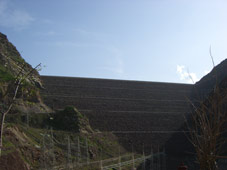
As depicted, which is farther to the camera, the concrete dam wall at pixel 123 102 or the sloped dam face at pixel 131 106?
the concrete dam wall at pixel 123 102

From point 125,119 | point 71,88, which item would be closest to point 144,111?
point 125,119

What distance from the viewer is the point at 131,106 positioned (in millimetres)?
37375

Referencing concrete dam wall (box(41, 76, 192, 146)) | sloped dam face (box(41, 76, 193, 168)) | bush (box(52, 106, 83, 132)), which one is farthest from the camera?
concrete dam wall (box(41, 76, 192, 146))

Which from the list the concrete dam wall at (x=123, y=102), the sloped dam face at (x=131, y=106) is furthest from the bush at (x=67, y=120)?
the sloped dam face at (x=131, y=106)

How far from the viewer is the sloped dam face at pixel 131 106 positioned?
29516 millimetres

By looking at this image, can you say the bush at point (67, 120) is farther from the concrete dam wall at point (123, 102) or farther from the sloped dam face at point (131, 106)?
the sloped dam face at point (131, 106)

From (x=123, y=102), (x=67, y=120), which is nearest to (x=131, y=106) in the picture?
(x=123, y=102)

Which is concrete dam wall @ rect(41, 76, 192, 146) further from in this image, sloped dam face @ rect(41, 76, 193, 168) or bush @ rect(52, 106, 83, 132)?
bush @ rect(52, 106, 83, 132)

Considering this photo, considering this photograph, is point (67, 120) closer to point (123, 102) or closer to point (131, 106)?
point (131, 106)

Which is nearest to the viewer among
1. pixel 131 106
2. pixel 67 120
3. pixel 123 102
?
pixel 67 120

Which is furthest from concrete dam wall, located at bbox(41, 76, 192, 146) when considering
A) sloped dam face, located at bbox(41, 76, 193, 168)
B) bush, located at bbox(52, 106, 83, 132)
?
bush, located at bbox(52, 106, 83, 132)

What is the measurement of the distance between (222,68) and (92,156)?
1322 inches

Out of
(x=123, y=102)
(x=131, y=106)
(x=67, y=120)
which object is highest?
(x=123, y=102)

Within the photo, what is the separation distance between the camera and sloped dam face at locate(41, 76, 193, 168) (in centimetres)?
2952
